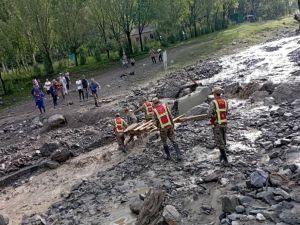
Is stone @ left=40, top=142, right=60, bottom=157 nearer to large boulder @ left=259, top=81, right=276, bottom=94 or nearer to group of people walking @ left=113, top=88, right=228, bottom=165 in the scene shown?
group of people walking @ left=113, top=88, right=228, bottom=165

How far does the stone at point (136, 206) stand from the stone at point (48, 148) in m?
8.84

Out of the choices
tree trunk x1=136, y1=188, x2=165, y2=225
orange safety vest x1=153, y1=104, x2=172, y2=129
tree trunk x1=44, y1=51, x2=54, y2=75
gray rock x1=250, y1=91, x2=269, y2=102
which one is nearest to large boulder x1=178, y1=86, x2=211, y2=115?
gray rock x1=250, y1=91, x2=269, y2=102

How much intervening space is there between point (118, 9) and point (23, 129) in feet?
81.1

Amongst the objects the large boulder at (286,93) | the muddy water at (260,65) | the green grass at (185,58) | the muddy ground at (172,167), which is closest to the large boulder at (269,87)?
the muddy ground at (172,167)

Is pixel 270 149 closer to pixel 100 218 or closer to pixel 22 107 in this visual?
pixel 100 218

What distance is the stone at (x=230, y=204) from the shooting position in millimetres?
8336

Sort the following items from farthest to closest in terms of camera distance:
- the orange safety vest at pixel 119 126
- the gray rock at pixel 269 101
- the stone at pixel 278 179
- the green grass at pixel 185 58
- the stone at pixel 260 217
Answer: the green grass at pixel 185 58 < the gray rock at pixel 269 101 < the orange safety vest at pixel 119 126 < the stone at pixel 278 179 < the stone at pixel 260 217

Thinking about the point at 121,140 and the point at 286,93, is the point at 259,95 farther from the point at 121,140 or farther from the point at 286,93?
the point at 121,140

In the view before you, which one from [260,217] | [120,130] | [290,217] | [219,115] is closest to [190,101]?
[120,130]

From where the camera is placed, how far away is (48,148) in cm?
1817

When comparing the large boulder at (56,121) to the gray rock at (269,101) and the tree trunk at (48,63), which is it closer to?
the gray rock at (269,101)

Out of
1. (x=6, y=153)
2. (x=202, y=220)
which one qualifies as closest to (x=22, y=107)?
(x=6, y=153)

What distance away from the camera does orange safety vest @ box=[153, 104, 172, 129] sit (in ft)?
39.8

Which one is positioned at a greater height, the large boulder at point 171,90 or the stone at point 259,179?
the stone at point 259,179
